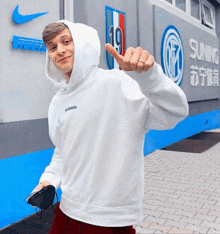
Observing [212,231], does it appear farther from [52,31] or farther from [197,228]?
[52,31]

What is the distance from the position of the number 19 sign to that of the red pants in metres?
4.50

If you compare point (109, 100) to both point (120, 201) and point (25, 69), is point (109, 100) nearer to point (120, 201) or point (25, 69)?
point (120, 201)

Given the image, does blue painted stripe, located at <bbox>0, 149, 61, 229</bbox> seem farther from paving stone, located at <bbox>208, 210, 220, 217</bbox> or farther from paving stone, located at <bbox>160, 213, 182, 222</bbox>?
paving stone, located at <bbox>208, 210, 220, 217</bbox>

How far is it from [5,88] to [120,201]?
107 inches

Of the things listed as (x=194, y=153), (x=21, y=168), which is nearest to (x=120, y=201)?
(x=21, y=168)

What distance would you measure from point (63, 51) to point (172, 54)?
24.0ft

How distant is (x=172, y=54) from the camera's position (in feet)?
28.1

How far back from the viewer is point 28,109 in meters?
4.12

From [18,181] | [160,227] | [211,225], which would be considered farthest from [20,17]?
[211,225]

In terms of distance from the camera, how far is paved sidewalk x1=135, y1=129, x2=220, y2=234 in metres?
3.62

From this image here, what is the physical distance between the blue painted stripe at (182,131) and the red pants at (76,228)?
570 centimetres

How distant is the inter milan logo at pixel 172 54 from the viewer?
→ 26.6 feet

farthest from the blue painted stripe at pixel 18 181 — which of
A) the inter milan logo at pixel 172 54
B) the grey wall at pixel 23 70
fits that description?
the inter milan logo at pixel 172 54

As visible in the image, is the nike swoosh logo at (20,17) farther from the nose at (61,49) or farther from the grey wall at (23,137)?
the nose at (61,49)
